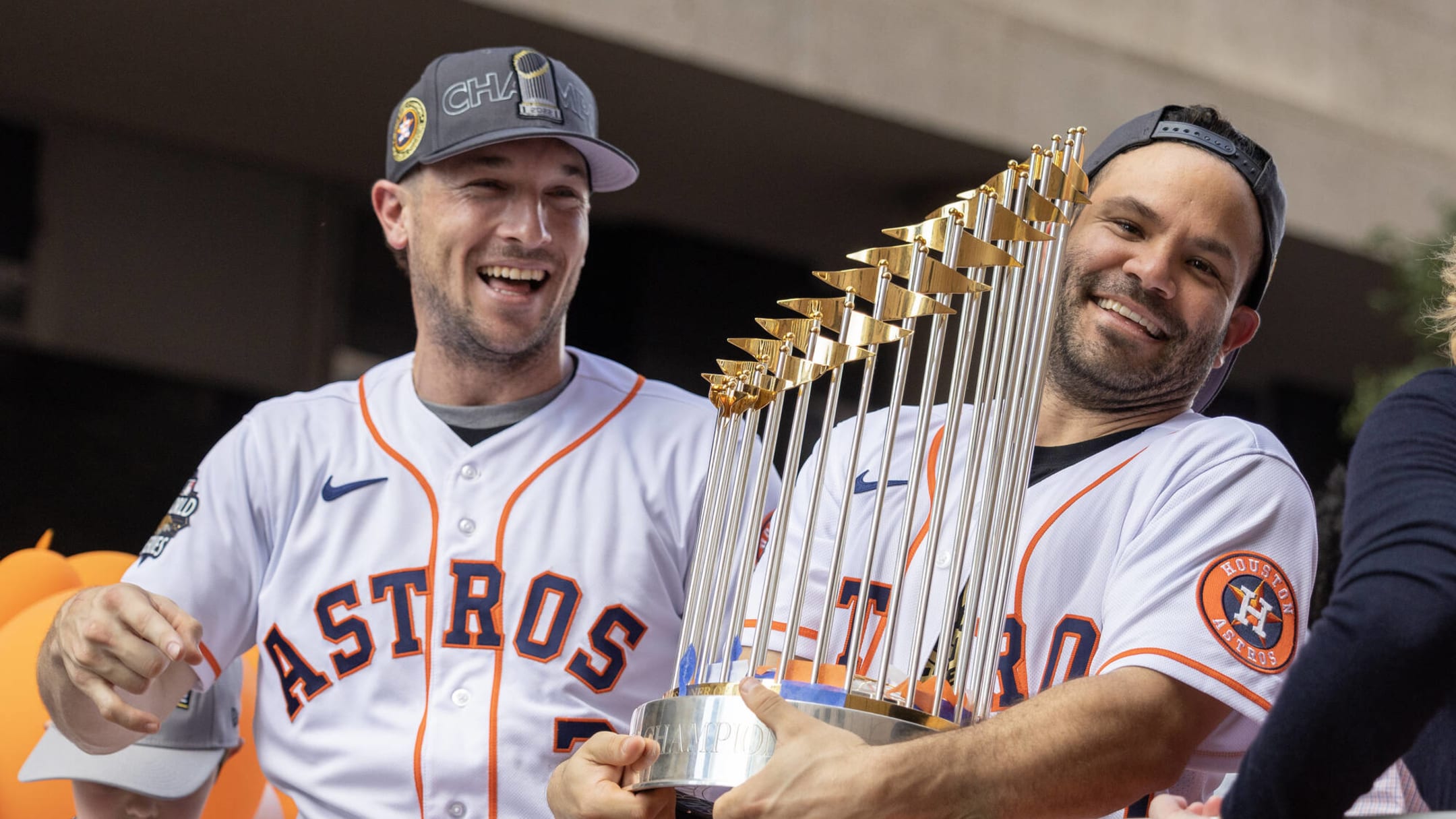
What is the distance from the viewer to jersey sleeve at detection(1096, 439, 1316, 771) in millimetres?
1693

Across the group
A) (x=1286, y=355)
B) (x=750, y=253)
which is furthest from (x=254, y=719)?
(x=1286, y=355)

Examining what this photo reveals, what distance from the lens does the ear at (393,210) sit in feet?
9.15

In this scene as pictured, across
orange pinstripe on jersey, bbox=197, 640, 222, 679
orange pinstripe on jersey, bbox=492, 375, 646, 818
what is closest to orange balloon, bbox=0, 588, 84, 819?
orange pinstripe on jersey, bbox=197, 640, 222, 679

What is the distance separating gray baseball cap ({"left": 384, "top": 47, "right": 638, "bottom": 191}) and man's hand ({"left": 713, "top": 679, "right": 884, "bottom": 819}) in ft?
4.42

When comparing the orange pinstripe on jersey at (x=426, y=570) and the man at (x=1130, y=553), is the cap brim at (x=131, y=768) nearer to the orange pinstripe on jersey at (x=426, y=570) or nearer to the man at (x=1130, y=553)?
the orange pinstripe on jersey at (x=426, y=570)

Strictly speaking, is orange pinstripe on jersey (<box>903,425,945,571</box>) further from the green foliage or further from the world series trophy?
the green foliage

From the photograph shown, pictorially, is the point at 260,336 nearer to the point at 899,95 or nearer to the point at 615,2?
the point at 615,2

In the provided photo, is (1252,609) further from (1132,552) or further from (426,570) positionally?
(426,570)

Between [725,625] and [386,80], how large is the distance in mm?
4606

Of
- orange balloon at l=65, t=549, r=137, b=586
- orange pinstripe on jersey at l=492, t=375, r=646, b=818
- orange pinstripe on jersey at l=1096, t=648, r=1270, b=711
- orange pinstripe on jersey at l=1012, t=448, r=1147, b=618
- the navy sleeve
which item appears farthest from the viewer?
orange balloon at l=65, t=549, r=137, b=586

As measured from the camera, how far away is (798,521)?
85.8 inches

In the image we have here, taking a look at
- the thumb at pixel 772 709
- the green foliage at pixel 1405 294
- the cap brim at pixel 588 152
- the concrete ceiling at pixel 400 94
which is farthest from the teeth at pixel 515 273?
the green foliage at pixel 1405 294

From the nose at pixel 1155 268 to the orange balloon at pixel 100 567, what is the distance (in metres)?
2.09

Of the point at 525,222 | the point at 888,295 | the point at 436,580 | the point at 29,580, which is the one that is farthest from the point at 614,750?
the point at 29,580
